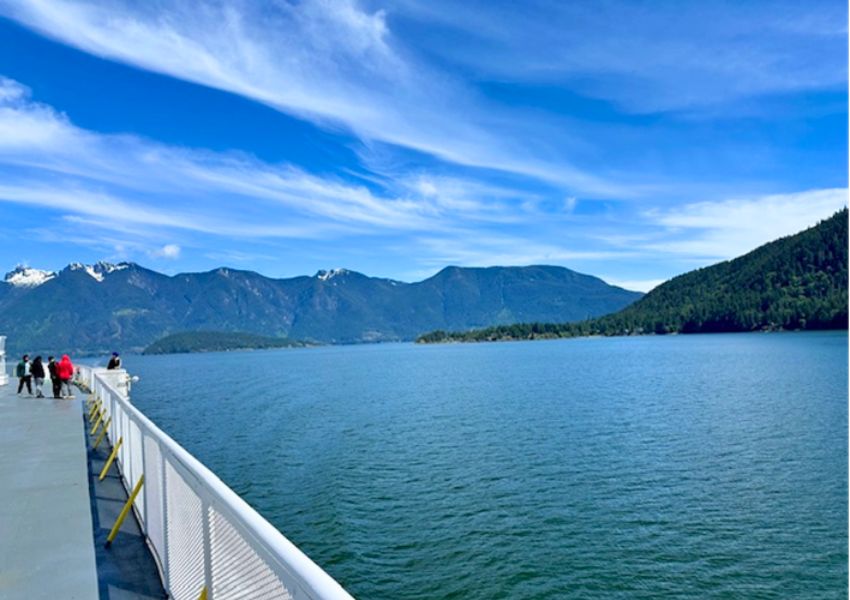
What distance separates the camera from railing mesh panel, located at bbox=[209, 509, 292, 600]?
136 inches

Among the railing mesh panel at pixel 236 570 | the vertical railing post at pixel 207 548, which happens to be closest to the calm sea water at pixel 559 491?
the vertical railing post at pixel 207 548

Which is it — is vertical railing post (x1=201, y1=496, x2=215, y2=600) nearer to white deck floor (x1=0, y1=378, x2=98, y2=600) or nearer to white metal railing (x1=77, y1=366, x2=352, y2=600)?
white metal railing (x1=77, y1=366, x2=352, y2=600)

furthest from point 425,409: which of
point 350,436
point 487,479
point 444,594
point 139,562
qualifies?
point 139,562

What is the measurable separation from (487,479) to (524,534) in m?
6.57

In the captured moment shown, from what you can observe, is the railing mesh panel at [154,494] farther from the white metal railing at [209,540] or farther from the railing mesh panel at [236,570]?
the railing mesh panel at [236,570]

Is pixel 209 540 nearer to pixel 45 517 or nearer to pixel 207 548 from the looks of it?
pixel 207 548

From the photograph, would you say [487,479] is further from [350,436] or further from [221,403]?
[221,403]

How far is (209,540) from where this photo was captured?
4793 mm

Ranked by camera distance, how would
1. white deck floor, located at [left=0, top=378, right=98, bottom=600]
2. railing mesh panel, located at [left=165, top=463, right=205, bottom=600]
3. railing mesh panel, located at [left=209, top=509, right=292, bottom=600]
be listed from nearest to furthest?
railing mesh panel, located at [left=209, top=509, right=292, bottom=600] → railing mesh panel, located at [left=165, top=463, right=205, bottom=600] → white deck floor, located at [left=0, top=378, right=98, bottom=600]

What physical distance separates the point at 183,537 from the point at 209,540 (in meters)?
1.17

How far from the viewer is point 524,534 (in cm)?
1977

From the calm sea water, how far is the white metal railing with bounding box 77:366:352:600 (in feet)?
35.3

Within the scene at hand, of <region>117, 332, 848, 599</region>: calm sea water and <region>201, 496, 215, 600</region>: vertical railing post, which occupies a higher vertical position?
<region>201, 496, 215, 600</region>: vertical railing post

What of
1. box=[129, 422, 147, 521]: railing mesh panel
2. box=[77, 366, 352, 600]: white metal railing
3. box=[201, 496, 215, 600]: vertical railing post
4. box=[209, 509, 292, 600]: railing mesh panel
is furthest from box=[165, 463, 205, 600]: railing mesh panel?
box=[129, 422, 147, 521]: railing mesh panel
